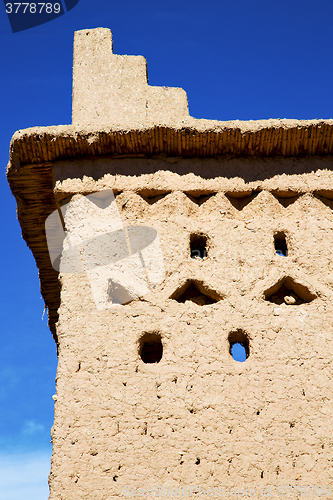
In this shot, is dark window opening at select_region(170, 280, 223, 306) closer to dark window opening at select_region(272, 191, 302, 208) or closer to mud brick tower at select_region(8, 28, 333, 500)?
mud brick tower at select_region(8, 28, 333, 500)

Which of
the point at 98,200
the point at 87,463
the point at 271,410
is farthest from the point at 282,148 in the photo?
the point at 87,463

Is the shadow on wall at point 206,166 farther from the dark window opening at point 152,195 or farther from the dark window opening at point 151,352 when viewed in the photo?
the dark window opening at point 151,352

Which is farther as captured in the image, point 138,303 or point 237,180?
point 237,180

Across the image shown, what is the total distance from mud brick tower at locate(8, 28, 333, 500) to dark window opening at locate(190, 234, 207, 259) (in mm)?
16

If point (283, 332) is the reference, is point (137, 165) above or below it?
above

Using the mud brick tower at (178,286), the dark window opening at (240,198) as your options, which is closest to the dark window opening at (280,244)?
the mud brick tower at (178,286)

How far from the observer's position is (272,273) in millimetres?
4371

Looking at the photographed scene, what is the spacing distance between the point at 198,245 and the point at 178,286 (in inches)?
19.5

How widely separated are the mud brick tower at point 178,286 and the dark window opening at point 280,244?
0.01 m

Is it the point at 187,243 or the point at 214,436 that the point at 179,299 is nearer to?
the point at 187,243

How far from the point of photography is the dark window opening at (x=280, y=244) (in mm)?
4617

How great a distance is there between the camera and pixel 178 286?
430 centimetres

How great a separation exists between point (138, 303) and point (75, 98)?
2.19 meters

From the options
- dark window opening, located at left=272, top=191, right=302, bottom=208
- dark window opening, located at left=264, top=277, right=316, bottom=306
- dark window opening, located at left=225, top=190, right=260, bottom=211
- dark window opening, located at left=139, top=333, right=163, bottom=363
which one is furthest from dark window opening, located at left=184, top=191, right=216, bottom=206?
dark window opening, located at left=139, top=333, right=163, bottom=363
